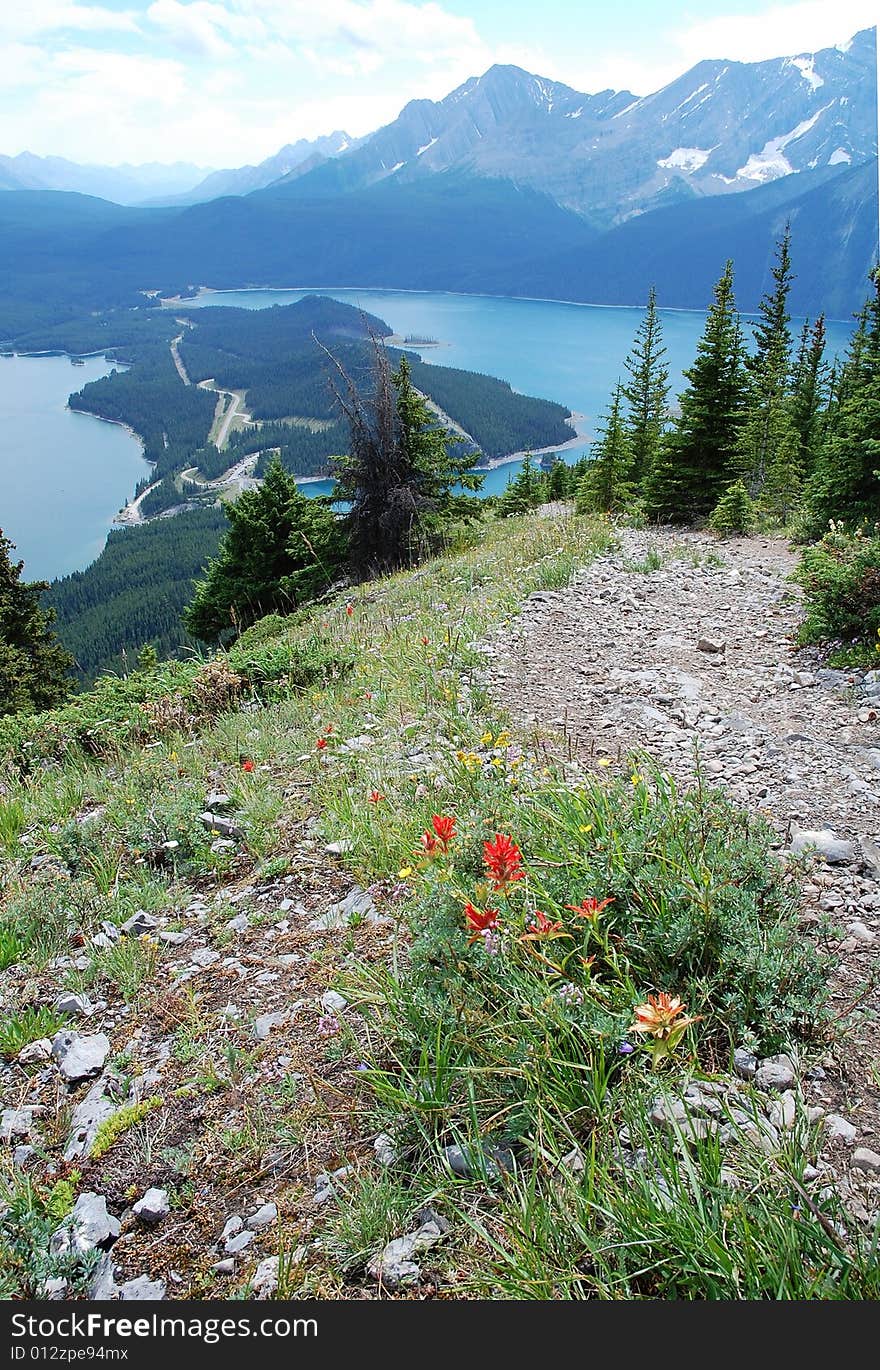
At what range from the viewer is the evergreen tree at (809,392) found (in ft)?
123

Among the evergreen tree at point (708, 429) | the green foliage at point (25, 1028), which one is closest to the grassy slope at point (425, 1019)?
the green foliage at point (25, 1028)

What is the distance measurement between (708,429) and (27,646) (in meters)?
23.8

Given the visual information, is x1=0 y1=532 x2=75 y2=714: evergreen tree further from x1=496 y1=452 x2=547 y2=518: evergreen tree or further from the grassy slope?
x1=496 y1=452 x2=547 y2=518: evergreen tree

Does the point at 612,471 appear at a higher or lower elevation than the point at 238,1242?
lower

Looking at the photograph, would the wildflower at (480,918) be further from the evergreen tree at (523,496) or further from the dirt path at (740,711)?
the evergreen tree at (523,496)

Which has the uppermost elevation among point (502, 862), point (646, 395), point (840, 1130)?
point (646, 395)

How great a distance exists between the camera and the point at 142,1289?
2.36 metres

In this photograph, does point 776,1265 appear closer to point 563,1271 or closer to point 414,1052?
point 563,1271

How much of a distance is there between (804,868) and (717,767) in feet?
3.84

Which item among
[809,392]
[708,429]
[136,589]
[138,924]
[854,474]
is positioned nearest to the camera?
[138,924]

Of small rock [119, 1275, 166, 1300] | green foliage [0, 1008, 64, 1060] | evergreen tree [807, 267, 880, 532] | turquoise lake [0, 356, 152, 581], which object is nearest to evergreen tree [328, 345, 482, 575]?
evergreen tree [807, 267, 880, 532]

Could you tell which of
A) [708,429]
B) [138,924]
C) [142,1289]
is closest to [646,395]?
[708,429]

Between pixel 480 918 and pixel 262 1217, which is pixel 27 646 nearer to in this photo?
pixel 262 1217

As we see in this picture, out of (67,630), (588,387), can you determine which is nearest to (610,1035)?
(67,630)
